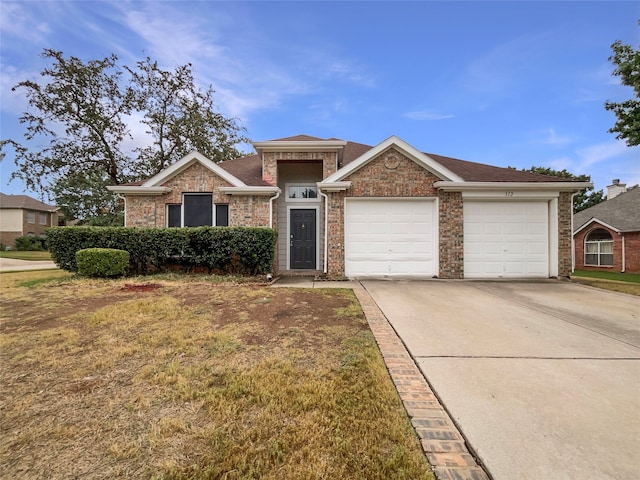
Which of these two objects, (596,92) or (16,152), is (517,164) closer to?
(596,92)

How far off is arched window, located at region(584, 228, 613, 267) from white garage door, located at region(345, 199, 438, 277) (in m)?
20.6

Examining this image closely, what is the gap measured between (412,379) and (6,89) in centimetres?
2746

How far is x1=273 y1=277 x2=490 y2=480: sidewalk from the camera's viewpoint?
176cm

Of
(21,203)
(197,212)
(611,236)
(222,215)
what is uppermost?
(21,203)

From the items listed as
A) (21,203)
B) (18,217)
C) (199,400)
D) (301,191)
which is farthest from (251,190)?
(21,203)

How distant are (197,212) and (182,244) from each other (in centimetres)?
182

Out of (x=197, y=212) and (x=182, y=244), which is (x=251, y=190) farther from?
(x=182, y=244)

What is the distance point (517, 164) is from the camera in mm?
37125

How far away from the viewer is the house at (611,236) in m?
19.1

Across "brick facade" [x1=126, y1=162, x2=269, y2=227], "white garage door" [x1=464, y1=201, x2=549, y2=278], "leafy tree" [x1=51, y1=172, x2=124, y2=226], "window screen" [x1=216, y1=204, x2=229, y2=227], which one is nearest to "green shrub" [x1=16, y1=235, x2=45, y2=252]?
"leafy tree" [x1=51, y1=172, x2=124, y2=226]

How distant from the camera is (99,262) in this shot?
8828 mm

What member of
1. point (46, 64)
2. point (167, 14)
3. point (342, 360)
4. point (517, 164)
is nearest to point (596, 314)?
point (342, 360)

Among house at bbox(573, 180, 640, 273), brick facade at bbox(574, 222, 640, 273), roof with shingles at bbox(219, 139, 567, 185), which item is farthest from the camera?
house at bbox(573, 180, 640, 273)

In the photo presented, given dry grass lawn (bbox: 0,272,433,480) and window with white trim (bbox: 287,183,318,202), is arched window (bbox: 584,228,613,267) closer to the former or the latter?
window with white trim (bbox: 287,183,318,202)
